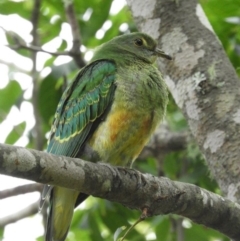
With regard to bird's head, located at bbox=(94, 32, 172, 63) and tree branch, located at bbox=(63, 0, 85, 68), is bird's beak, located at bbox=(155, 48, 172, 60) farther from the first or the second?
tree branch, located at bbox=(63, 0, 85, 68)

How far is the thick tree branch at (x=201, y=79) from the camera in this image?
344cm

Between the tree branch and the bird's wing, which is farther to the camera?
the tree branch

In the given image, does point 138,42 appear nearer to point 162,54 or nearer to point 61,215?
point 162,54

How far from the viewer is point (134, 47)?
4621 mm

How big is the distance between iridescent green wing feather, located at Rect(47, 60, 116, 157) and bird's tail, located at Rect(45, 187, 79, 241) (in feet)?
0.93

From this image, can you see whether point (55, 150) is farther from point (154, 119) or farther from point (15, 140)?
point (15, 140)

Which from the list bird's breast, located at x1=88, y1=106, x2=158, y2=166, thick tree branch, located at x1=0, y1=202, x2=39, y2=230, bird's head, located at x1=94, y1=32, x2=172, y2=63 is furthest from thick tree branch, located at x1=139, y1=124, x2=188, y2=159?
bird's breast, located at x1=88, y1=106, x2=158, y2=166

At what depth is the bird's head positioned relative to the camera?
14.6ft

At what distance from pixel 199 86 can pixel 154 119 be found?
401 mm

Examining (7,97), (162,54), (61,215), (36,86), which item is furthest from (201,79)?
(7,97)

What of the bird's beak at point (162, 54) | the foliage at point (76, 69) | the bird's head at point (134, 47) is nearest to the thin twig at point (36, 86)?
the foliage at point (76, 69)

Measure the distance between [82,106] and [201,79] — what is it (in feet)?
2.66

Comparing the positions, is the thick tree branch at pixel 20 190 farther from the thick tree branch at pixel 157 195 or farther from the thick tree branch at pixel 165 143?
the thick tree branch at pixel 157 195

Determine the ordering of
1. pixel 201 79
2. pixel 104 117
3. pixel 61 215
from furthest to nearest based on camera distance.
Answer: pixel 61 215, pixel 104 117, pixel 201 79
